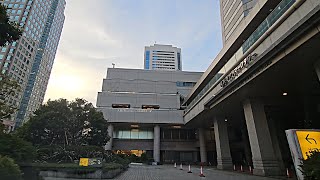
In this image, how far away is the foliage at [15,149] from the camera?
35.9ft

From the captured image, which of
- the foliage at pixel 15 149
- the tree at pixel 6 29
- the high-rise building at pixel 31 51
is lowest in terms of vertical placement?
the foliage at pixel 15 149

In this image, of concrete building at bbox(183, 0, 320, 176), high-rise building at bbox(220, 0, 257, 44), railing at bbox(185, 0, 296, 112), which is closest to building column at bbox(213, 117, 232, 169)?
concrete building at bbox(183, 0, 320, 176)

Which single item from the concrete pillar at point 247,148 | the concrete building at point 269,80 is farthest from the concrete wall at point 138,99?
the concrete building at point 269,80

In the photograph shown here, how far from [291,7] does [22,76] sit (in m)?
109

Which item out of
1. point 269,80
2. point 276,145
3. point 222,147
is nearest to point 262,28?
point 269,80

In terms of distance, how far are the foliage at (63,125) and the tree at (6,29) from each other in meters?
22.9

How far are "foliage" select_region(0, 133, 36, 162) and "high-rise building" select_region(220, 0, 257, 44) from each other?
38541 mm

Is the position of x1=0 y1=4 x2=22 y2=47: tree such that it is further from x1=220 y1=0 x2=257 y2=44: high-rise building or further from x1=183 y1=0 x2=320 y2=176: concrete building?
x1=220 y1=0 x2=257 y2=44: high-rise building

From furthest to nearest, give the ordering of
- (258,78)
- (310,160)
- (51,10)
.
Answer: (51,10), (258,78), (310,160)

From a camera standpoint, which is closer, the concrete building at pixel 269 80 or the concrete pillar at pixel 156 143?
the concrete building at pixel 269 80

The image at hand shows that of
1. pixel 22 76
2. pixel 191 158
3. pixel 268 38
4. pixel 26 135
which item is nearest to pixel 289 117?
pixel 268 38

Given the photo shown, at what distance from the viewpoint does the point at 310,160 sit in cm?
820

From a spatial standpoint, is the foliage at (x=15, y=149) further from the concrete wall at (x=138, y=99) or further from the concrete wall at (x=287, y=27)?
the concrete wall at (x=138, y=99)

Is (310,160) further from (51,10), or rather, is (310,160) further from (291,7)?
(51,10)
